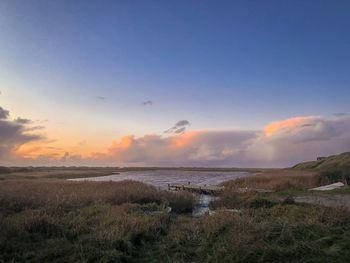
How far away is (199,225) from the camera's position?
579 inches

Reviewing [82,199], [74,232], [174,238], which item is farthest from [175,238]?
[82,199]

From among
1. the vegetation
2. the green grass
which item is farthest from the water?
the green grass

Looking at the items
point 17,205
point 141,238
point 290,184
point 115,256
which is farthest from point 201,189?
point 115,256

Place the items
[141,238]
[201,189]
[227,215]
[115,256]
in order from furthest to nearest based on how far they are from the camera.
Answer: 1. [201,189]
2. [227,215]
3. [141,238]
4. [115,256]

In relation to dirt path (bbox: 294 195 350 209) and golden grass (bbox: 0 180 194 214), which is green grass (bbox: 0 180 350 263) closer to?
golden grass (bbox: 0 180 194 214)

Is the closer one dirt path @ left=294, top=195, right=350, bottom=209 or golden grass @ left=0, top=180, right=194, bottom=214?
dirt path @ left=294, top=195, right=350, bottom=209

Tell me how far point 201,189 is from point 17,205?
23601mm

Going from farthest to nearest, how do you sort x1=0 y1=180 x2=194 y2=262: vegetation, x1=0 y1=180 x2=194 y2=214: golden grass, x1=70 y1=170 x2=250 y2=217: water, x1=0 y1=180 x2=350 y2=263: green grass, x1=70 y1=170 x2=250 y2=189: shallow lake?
x1=70 y1=170 x2=250 y2=189: shallow lake → x1=70 y1=170 x2=250 y2=217: water → x1=0 y1=180 x2=194 y2=214: golden grass → x1=0 y1=180 x2=194 y2=262: vegetation → x1=0 y1=180 x2=350 y2=263: green grass

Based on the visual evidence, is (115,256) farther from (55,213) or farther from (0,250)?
(55,213)

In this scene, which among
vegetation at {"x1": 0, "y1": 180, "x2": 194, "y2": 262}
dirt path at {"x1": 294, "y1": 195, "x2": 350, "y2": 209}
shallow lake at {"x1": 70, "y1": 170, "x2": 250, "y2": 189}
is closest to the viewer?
vegetation at {"x1": 0, "y1": 180, "x2": 194, "y2": 262}

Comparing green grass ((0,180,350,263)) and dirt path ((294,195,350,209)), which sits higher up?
dirt path ((294,195,350,209))

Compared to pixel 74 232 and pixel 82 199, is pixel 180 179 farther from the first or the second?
pixel 74 232

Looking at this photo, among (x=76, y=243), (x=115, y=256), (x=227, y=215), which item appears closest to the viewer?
(x=115, y=256)

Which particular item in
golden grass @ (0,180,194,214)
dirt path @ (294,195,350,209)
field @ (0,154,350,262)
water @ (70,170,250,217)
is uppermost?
water @ (70,170,250,217)
